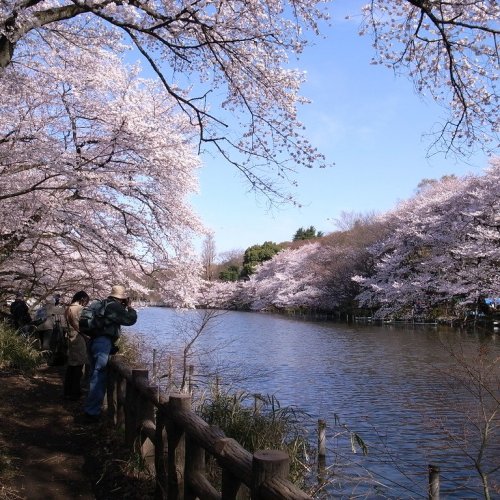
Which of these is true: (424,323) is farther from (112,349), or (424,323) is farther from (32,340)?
(112,349)

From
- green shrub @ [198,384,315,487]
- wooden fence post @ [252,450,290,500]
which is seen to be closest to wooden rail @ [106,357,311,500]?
wooden fence post @ [252,450,290,500]

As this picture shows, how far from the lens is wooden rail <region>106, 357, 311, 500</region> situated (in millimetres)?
2398

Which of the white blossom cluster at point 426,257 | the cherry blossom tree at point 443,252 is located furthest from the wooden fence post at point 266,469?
the cherry blossom tree at point 443,252

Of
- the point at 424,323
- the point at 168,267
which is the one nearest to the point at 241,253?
the point at 424,323

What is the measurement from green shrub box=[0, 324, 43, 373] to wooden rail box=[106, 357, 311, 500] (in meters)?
3.51

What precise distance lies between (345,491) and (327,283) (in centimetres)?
4394

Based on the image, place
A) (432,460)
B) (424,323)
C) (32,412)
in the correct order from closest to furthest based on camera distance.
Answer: (32,412), (432,460), (424,323)

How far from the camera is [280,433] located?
576 cm

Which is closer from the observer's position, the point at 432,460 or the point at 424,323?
the point at 432,460

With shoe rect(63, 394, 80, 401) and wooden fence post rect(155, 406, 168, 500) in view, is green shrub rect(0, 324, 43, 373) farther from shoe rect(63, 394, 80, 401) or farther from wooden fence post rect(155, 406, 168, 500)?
wooden fence post rect(155, 406, 168, 500)

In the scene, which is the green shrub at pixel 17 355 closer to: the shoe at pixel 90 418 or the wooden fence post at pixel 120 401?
the shoe at pixel 90 418

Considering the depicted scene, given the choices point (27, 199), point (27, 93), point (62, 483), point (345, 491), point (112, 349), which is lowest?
point (345, 491)

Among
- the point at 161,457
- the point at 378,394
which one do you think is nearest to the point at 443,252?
the point at 378,394

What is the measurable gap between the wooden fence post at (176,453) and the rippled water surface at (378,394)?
1.98 meters
